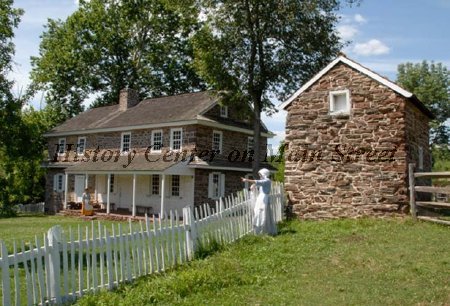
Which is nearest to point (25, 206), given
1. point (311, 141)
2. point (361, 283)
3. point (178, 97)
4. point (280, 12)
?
point (178, 97)

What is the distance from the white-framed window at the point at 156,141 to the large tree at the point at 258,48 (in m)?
4.14

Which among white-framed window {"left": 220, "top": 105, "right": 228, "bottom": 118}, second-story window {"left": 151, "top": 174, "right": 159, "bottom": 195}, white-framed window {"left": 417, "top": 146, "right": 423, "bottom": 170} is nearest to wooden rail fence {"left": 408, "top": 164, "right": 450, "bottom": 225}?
white-framed window {"left": 417, "top": 146, "right": 423, "bottom": 170}

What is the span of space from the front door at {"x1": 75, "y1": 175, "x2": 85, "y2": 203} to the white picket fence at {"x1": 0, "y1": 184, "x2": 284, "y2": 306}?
21.4 meters

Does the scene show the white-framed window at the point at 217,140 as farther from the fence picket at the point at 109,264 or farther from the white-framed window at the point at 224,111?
the fence picket at the point at 109,264

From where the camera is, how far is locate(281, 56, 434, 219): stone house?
532 inches

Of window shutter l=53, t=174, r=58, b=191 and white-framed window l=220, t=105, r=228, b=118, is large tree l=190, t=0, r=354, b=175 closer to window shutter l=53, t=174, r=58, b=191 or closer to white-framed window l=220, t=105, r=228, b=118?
white-framed window l=220, t=105, r=228, b=118

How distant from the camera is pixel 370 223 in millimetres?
12688

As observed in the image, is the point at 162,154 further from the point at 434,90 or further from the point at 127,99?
the point at 434,90

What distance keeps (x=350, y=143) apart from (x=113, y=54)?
33.6 metres

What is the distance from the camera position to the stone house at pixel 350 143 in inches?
532

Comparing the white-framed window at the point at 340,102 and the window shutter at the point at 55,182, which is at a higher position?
the white-framed window at the point at 340,102

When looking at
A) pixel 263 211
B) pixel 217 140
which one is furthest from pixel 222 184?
pixel 263 211

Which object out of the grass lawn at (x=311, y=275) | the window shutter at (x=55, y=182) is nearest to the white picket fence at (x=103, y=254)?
the grass lawn at (x=311, y=275)

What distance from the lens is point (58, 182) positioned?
33.4 metres
